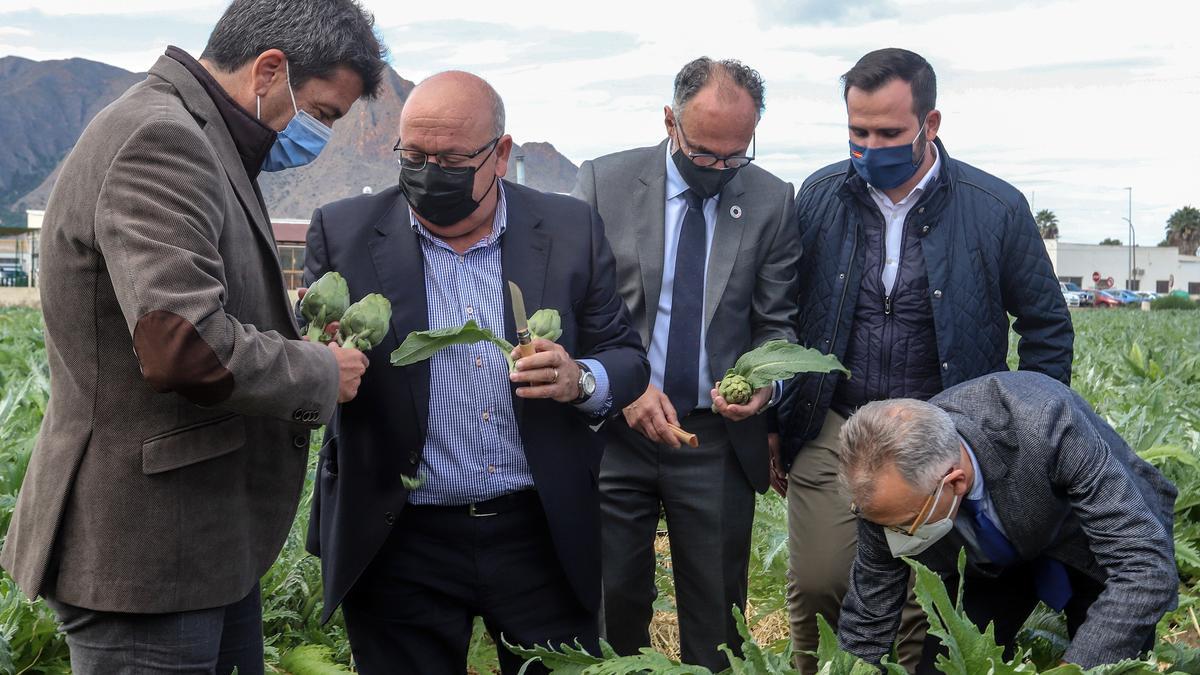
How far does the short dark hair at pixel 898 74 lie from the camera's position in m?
3.92

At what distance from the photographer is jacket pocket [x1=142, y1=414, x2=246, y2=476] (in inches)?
89.2

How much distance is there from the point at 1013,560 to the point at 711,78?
1.72 meters

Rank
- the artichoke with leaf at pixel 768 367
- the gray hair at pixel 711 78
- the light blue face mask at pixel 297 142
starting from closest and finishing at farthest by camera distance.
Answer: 1. the light blue face mask at pixel 297 142
2. the artichoke with leaf at pixel 768 367
3. the gray hair at pixel 711 78

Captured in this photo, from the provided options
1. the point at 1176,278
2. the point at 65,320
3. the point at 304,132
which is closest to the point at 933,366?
the point at 304,132

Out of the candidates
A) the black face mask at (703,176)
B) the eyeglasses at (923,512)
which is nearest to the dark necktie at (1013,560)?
the eyeglasses at (923,512)

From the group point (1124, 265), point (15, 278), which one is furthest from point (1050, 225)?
point (15, 278)

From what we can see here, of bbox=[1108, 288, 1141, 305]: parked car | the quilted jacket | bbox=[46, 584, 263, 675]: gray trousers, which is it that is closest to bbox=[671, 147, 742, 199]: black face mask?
the quilted jacket

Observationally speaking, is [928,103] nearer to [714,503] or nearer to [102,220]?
[714,503]

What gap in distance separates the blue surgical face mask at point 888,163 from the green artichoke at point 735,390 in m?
0.84

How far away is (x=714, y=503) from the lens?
396cm

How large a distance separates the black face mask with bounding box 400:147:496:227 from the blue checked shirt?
0.70 feet

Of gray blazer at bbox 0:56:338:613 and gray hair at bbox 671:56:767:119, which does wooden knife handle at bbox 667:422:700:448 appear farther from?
gray blazer at bbox 0:56:338:613

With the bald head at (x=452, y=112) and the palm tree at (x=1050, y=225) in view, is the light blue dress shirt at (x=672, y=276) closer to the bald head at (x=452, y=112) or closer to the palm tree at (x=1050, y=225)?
the bald head at (x=452, y=112)

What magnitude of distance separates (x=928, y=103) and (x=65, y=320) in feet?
9.28
